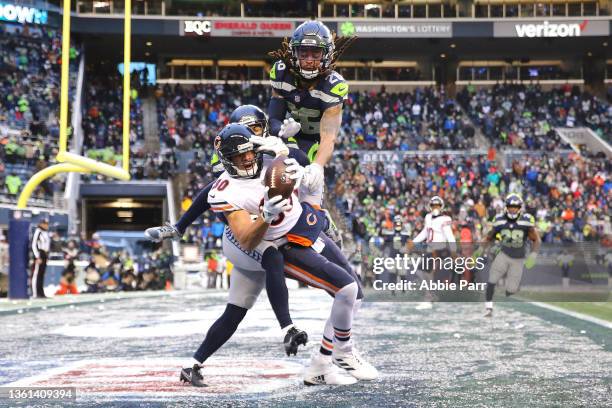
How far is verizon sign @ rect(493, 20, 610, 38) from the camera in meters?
35.5

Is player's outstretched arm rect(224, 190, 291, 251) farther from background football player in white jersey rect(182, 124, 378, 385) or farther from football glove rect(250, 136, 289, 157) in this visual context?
football glove rect(250, 136, 289, 157)

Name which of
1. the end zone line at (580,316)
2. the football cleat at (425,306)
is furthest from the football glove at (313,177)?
the football cleat at (425,306)

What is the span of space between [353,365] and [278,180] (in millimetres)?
1418

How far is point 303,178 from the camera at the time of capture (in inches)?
212

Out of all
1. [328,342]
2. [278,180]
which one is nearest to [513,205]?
[328,342]

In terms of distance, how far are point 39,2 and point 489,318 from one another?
81.3ft

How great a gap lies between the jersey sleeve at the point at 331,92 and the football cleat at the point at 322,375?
1.72m

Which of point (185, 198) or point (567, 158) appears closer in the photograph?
point (185, 198)

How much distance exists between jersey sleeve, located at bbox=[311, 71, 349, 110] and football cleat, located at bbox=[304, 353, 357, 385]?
5.63 feet

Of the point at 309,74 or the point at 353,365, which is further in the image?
the point at 309,74

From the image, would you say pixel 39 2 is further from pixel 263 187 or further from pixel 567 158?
pixel 263 187

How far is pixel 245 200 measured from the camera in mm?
5246

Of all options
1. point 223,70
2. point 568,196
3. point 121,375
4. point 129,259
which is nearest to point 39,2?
point 223,70

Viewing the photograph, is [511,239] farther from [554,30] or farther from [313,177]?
[554,30]
